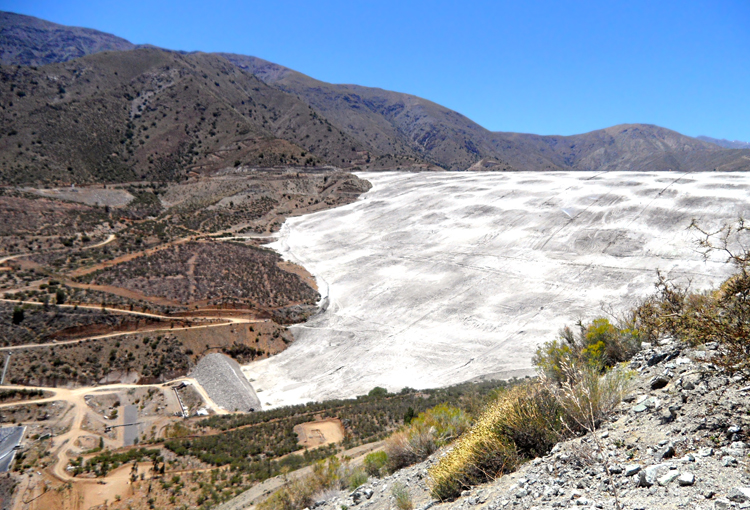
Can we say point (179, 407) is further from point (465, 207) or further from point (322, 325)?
point (465, 207)

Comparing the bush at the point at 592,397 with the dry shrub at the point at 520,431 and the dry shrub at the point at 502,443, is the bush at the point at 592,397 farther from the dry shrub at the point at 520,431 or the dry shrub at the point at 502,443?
the dry shrub at the point at 502,443

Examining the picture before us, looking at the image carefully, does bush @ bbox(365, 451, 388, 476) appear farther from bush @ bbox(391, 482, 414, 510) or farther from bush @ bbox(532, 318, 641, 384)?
bush @ bbox(532, 318, 641, 384)

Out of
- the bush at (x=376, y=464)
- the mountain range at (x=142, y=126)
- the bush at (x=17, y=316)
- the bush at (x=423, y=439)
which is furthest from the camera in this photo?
the mountain range at (x=142, y=126)

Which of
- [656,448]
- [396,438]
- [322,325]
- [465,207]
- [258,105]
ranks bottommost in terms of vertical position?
[322,325]

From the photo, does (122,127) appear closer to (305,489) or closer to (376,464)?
(305,489)

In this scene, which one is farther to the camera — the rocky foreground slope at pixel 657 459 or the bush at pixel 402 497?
the bush at pixel 402 497

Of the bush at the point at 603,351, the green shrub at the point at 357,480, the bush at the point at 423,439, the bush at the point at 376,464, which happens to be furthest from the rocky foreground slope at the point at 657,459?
the bush at the point at 376,464

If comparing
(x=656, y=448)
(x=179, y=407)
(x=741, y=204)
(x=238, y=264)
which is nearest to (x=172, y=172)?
(x=238, y=264)
